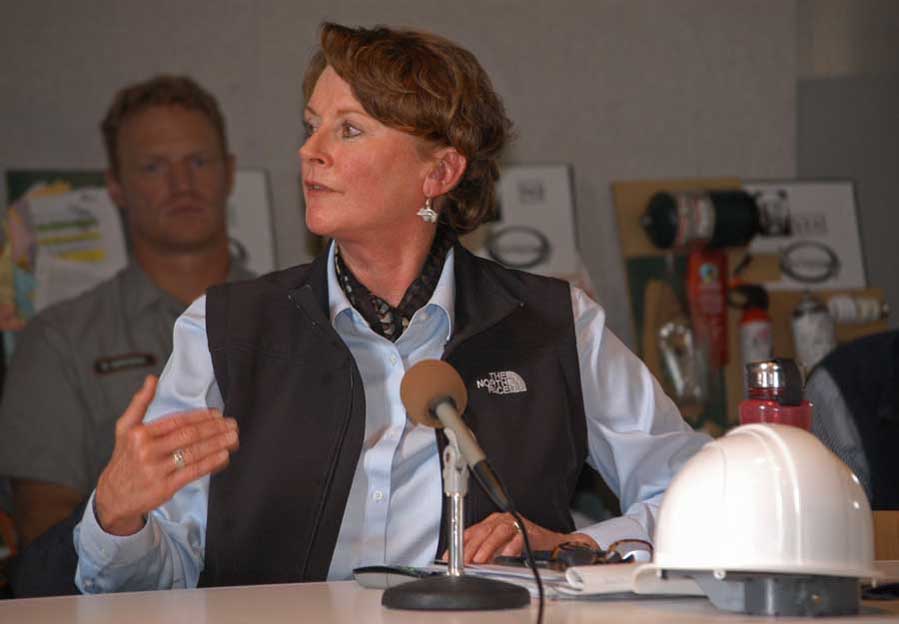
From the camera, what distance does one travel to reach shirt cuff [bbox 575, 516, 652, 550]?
2328 millimetres

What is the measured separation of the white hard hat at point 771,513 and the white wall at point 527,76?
3319 mm

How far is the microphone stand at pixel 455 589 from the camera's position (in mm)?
1617

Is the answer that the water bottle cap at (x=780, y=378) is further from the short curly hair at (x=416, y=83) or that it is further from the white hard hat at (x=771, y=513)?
the short curly hair at (x=416, y=83)

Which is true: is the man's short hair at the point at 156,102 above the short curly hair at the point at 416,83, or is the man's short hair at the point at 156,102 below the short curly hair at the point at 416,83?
above

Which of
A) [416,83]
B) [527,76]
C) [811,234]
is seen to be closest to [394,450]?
[416,83]

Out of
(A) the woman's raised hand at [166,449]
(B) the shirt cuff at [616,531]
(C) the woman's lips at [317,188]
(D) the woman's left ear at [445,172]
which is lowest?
(B) the shirt cuff at [616,531]

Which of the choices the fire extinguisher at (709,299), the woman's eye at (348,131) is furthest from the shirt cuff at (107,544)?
the fire extinguisher at (709,299)

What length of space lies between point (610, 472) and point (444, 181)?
2.00 feet

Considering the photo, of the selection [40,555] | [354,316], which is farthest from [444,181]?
[40,555]

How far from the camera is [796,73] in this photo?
5.24 metres

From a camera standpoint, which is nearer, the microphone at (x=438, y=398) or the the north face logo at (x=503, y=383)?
the microphone at (x=438, y=398)

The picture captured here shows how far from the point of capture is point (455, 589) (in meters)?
1.63

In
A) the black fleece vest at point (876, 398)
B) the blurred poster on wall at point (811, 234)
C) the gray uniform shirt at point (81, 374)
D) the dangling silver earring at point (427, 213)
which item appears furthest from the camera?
the blurred poster on wall at point (811, 234)

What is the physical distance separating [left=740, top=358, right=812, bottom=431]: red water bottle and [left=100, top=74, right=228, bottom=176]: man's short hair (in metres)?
3.02
